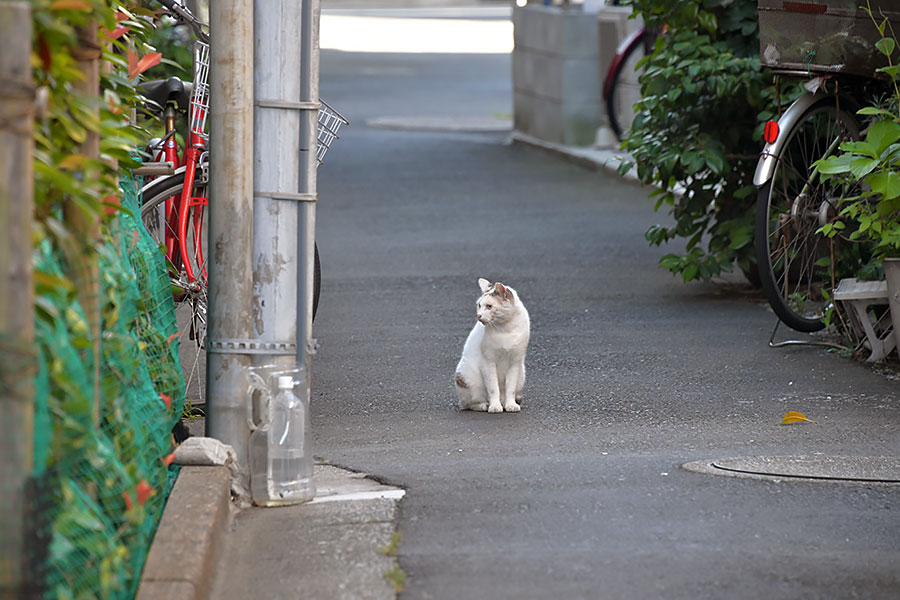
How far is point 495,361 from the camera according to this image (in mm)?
5723

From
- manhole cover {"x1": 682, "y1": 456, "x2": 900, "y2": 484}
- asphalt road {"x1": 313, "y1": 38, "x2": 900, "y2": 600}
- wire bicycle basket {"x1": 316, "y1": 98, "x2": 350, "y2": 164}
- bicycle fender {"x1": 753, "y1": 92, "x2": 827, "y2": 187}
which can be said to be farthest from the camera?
bicycle fender {"x1": 753, "y1": 92, "x2": 827, "y2": 187}

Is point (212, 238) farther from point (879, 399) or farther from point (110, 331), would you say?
point (879, 399)

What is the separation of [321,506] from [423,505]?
32cm

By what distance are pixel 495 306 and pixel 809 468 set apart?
1.68 metres

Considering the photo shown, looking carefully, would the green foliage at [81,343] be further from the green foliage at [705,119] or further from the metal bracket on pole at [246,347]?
the green foliage at [705,119]

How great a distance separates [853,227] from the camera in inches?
279

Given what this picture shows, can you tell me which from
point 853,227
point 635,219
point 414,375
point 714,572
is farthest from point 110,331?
point 635,219

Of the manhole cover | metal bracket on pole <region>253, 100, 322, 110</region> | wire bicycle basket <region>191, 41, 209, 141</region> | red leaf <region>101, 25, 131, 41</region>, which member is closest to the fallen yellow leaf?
the manhole cover

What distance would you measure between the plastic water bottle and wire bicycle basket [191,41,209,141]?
1621 mm

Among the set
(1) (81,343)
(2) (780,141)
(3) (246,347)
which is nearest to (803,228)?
(2) (780,141)

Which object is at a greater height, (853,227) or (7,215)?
(7,215)

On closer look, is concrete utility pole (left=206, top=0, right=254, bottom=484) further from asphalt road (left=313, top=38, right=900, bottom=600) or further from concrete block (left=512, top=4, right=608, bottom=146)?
concrete block (left=512, top=4, right=608, bottom=146)

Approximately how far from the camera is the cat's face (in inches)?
227

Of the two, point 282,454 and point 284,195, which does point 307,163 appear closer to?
point 284,195
